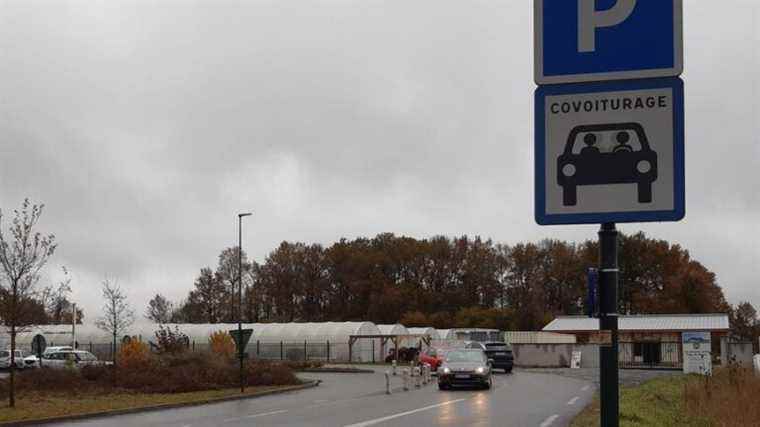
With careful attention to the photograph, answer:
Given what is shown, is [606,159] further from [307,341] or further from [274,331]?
[274,331]

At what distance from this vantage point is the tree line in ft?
326

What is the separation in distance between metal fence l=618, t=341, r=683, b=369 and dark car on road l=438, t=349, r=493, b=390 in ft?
86.8

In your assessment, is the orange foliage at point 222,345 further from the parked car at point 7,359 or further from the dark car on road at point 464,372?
the parked car at point 7,359

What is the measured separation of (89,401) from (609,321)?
2756cm

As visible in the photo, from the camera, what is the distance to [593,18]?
3945 millimetres

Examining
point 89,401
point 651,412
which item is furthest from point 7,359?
point 651,412

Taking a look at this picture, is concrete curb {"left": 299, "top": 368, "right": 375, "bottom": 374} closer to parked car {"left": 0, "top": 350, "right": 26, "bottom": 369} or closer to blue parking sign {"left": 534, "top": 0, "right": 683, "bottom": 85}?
parked car {"left": 0, "top": 350, "right": 26, "bottom": 369}

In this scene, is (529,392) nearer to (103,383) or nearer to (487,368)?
(487,368)

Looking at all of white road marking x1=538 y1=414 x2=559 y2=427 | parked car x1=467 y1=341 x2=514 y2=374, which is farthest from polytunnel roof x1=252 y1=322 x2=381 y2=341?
white road marking x1=538 y1=414 x2=559 y2=427

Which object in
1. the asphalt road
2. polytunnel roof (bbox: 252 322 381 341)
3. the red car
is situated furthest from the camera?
polytunnel roof (bbox: 252 322 381 341)

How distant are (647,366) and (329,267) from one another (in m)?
58.7

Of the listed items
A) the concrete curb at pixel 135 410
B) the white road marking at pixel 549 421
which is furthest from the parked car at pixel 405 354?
the white road marking at pixel 549 421

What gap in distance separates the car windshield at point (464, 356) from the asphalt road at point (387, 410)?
58.5 inches

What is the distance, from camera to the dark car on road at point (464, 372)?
113 ft
